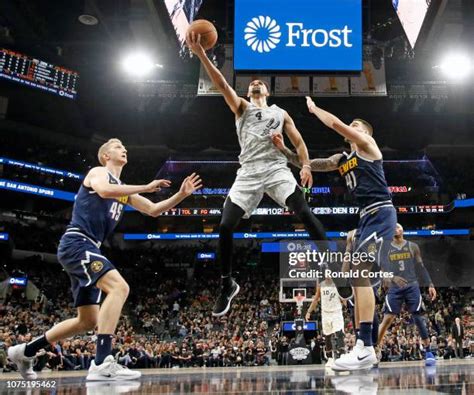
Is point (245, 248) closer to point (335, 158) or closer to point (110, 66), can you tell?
point (110, 66)

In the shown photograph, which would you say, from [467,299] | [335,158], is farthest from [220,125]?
[335,158]

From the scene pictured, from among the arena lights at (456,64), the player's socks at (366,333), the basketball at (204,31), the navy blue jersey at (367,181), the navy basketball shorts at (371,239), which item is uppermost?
the arena lights at (456,64)

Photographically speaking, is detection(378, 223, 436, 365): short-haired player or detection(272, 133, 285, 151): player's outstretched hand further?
detection(378, 223, 436, 365): short-haired player

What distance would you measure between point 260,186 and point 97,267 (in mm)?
1645

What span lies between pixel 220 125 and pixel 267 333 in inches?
396

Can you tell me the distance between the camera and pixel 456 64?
17.0 meters

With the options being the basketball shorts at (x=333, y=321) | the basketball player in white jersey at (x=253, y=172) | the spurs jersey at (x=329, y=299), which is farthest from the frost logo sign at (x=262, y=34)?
the basketball player in white jersey at (x=253, y=172)

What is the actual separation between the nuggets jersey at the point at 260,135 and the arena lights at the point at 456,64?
14037 mm

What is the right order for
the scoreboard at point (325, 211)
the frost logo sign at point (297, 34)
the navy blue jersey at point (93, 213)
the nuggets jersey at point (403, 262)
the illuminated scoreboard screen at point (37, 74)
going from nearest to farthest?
the navy blue jersey at point (93, 213) < the nuggets jersey at point (403, 262) < the frost logo sign at point (297, 34) < the illuminated scoreboard screen at point (37, 74) < the scoreboard at point (325, 211)

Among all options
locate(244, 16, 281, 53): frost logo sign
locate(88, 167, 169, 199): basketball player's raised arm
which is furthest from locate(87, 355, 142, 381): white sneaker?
locate(244, 16, 281, 53): frost logo sign

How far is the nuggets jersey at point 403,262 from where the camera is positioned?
762 centimetres

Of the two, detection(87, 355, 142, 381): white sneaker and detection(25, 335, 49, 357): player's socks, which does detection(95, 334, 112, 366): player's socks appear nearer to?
detection(87, 355, 142, 381): white sneaker

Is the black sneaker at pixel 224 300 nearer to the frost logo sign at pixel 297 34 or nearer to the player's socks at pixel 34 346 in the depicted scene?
the player's socks at pixel 34 346

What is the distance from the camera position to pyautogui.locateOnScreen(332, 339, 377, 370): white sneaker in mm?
4613
